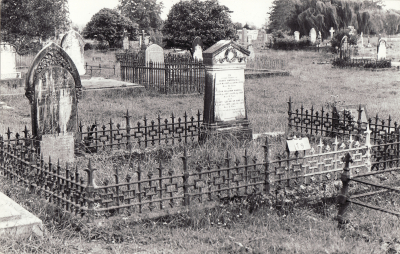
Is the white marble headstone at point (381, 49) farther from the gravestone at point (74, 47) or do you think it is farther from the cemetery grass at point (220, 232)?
the cemetery grass at point (220, 232)

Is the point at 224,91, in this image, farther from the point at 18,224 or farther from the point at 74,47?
the point at 74,47

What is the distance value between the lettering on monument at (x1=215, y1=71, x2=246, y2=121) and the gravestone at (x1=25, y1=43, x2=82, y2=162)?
268cm

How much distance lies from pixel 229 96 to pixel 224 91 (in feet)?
0.48

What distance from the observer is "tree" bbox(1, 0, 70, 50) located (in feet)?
73.6

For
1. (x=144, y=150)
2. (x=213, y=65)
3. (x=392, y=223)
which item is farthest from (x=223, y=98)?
(x=392, y=223)

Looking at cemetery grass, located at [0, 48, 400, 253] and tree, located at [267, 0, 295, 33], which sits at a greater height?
tree, located at [267, 0, 295, 33]

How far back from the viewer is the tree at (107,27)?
51875mm

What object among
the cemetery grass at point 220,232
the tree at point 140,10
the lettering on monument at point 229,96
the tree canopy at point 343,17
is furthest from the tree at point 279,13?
the cemetery grass at point 220,232

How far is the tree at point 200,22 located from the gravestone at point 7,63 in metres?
15.8

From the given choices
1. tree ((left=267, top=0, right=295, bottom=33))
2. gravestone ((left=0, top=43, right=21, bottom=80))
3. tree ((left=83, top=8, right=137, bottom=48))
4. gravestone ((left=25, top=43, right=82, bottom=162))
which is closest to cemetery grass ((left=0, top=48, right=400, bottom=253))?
gravestone ((left=25, top=43, right=82, bottom=162))

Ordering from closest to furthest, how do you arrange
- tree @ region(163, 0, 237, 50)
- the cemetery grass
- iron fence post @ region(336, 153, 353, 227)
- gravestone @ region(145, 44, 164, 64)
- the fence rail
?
the cemetery grass, iron fence post @ region(336, 153, 353, 227), the fence rail, gravestone @ region(145, 44, 164, 64), tree @ region(163, 0, 237, 50)

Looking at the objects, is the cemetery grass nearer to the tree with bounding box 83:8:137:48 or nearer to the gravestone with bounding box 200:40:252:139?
the gravestone with bounding box 200:40:252:139

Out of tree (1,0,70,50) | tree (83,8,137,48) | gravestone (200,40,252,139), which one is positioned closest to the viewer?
gravestone (200,40,252,139)

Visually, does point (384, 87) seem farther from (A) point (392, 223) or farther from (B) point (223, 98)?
(A) point (392, 223)
